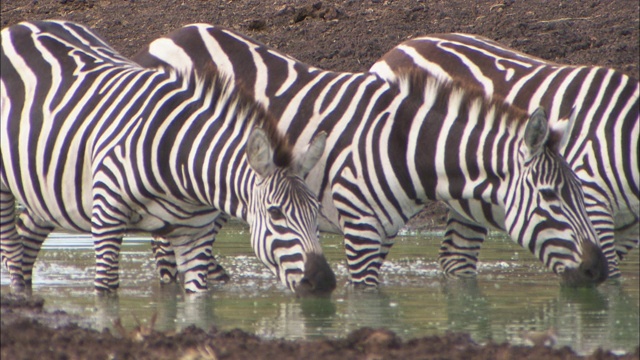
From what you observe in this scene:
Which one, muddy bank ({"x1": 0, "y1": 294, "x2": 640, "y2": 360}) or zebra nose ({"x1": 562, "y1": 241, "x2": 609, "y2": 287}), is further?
zebra nose ({"x1": 562, "y1": 241, "x2": 609, "y2": 287})

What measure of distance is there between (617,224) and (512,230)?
5.26 ft

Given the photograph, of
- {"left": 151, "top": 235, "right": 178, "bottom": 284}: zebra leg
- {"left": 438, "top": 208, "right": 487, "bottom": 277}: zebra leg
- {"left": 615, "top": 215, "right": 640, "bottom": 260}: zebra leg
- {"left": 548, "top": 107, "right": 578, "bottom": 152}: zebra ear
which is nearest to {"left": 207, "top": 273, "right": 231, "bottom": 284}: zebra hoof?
{"left": 151, "top": 235, "right": 178, "bottom": 284}: zebra leg

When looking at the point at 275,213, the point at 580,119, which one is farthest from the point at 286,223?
the point at 580,119

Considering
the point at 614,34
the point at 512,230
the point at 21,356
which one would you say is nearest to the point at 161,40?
the point at 512,230

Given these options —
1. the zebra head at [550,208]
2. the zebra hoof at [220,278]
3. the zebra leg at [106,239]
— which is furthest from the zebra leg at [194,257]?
the zebra head at [550,208]

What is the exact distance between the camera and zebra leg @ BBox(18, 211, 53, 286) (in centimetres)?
939

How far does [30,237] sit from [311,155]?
96.6 inches

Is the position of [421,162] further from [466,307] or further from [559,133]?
[466,307]

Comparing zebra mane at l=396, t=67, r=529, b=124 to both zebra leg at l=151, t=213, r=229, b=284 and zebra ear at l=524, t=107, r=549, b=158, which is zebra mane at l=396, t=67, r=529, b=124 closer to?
zebra ear at l=524, t=107, r=549, b=158

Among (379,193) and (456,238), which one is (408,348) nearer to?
(379,193)

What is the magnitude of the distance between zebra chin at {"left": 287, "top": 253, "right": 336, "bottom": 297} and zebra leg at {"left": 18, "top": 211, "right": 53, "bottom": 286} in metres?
2.55

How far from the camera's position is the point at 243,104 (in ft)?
27.6

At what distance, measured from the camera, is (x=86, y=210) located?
8.75 meters

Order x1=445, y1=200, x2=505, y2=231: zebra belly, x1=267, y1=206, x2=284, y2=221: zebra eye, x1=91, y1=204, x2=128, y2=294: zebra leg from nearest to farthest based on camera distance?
x1=267, y1=206, x2=284, y2=221: zebra eye < x1=91, y1=204, x2=128, y2=294: zebra leg < x1=445, y1=200, x2=505, y2=231: zebra belly
